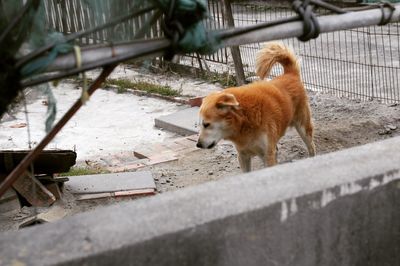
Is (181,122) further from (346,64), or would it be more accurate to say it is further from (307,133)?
(346,64)

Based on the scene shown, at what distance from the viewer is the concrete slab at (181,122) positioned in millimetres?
7599

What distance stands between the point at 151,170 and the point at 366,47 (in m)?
6.68

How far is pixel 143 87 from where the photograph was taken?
9953mm

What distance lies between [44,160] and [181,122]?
2.94 m

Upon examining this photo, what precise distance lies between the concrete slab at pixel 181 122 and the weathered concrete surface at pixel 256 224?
4.86 metres

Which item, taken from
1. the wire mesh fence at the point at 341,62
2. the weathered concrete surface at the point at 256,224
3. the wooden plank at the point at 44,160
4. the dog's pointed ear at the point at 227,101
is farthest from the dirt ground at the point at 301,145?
the weathered concrete surface at the point at 256,224

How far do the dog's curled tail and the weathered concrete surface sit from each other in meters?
3.30

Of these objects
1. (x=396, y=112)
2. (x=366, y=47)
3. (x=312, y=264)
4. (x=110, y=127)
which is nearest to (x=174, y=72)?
(x=110, y=127)

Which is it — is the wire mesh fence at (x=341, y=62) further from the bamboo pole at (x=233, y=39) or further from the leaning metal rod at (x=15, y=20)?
the leaning metal rod at (x=15, y=20)

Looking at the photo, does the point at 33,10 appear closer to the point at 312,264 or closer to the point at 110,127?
the point at 312,264

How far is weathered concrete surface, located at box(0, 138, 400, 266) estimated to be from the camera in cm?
210

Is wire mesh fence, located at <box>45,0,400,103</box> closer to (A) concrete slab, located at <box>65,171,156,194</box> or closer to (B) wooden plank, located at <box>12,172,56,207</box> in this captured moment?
(A) concrete slab, located at <box>65,171,156,194</box>

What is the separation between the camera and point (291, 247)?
246 centimetres

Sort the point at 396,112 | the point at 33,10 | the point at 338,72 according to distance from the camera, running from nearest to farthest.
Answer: the point at 33,10 → the point at 396,112 → the point at 338,72
